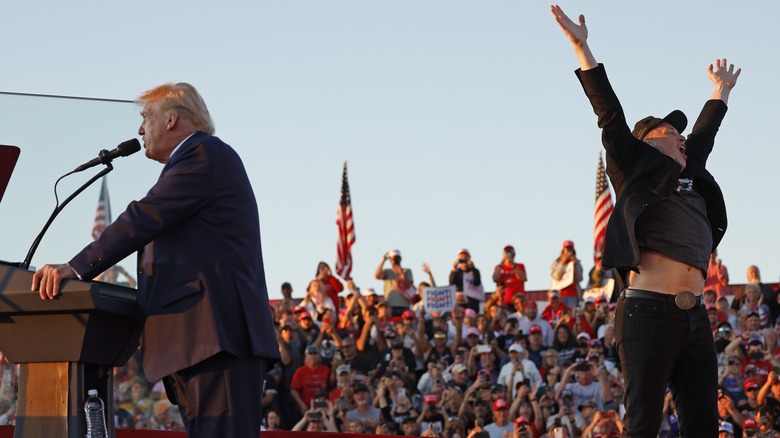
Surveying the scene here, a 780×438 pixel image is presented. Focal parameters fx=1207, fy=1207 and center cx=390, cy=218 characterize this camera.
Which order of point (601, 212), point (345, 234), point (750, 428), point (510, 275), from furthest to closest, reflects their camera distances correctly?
point (345, 234), point (601, 212), point (510, 275), point (750, 428)

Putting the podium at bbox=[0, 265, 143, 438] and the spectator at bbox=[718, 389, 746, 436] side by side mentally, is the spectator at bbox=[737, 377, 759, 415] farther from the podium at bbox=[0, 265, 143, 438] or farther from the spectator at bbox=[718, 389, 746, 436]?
the podium at bbox=[0, 265, 143, 438]

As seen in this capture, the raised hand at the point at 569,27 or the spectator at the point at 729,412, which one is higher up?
the raised hand at the point at 569,27

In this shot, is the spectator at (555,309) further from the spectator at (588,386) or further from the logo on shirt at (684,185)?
the logo on shirt at (684,185)

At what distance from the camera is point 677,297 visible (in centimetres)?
501

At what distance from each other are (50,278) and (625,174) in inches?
102

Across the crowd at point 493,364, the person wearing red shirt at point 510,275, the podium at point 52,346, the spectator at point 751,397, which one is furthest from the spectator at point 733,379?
the podium at point 52,346

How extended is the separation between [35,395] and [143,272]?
1.71ft

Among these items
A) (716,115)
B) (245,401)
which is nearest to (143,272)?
(245,401)

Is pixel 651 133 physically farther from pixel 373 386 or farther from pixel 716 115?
pixel 373 386

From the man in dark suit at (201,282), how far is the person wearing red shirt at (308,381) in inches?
350

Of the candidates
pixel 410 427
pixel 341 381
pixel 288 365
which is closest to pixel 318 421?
pixel 410 427

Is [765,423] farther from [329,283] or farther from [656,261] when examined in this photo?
[329,283]

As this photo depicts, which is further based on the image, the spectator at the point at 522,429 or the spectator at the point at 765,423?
the spectator at the point at 522,429

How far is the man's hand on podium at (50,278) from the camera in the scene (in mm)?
3691
